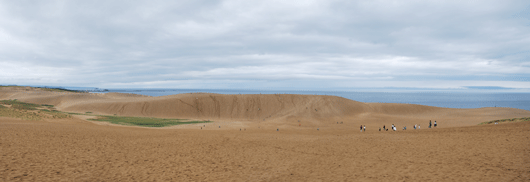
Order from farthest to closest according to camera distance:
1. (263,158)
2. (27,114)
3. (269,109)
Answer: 1. (269,109)
2. (27,114)
3. (263,158)

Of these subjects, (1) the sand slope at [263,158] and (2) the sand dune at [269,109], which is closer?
(1) the sand slope at [263,158]

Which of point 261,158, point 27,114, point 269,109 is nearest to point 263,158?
point 261,158

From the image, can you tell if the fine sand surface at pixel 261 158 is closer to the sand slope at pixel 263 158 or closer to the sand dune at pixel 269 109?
the sand slope at pixel 263 158

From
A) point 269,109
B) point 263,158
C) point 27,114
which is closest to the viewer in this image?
point 263,158

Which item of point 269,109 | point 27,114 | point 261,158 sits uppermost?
point 269,109

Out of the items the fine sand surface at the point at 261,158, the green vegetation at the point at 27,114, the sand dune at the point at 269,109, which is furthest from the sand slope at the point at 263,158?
the sand dune at the point at 269,109

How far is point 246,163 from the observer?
48.4 feet

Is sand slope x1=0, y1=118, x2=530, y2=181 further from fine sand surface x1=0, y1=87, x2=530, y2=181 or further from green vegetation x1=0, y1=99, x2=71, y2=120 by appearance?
green vegetation x1=0, y1=99, x2=71, y2=120

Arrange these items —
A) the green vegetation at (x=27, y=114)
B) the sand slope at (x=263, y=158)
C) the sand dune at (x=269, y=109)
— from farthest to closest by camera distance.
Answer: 1. the sand dune at (x=269, y=109)
2. the green vegetation at (x=27, y=114)
3. the sand slope at (x=263, y=158)

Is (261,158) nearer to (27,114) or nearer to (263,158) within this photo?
(263,158)

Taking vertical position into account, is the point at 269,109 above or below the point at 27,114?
above

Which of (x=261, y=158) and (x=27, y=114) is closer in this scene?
(x=261, y=158)

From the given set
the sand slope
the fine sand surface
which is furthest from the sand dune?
the sand slope

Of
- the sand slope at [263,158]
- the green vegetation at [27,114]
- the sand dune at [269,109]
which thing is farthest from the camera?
the sand dune at [269,109]
